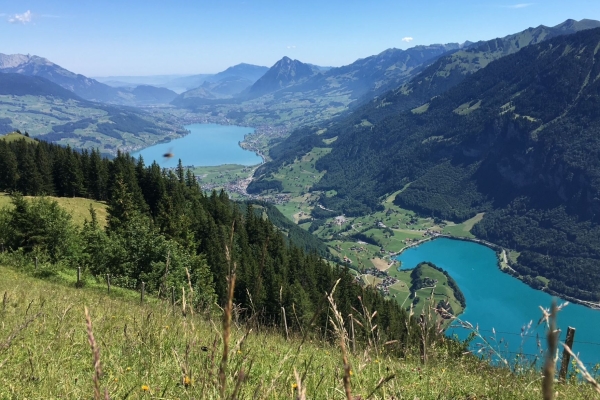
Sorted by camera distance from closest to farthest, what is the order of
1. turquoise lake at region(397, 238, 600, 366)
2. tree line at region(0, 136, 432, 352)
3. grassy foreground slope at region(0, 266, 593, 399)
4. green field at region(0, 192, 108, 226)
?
grassy foreground slope at region(0, 266, 593, 399)
tree line at region(0, 136, 432, 352)
green field at region(0, 192, 108, 226)
turquoise lake at region(397, 238, 600, 366)

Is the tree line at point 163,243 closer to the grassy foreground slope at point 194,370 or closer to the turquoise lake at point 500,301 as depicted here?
the grassy foreground slope at point 194,370

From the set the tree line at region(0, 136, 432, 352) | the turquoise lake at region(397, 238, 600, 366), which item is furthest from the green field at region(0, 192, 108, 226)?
the turquoise lake at region(397, 238, 600, 366)

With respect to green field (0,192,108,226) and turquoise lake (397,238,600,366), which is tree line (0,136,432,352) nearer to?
green field (0,192,108,226)

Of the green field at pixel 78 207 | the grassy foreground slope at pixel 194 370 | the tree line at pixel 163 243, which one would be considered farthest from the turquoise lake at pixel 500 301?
the grassy foreground slope at pixel 194 370

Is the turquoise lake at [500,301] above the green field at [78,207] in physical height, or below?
below

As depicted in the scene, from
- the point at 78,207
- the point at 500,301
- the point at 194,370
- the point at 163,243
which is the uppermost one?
the point at 194,370

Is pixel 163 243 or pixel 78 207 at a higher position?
pixel 163 243

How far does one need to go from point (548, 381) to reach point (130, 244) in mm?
32796

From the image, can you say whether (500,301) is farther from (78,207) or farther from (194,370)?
(194,370)

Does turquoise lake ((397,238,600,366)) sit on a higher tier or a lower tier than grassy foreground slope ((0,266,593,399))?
lower

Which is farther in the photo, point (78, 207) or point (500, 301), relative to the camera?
point (500, 301)

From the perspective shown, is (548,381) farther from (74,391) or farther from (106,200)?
(106,200)

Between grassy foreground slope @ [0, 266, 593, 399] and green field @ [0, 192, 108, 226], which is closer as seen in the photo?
grassy foreground slope @ [0, 266, 593, 399]

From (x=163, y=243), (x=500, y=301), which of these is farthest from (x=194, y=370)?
(x=500, y=301)
